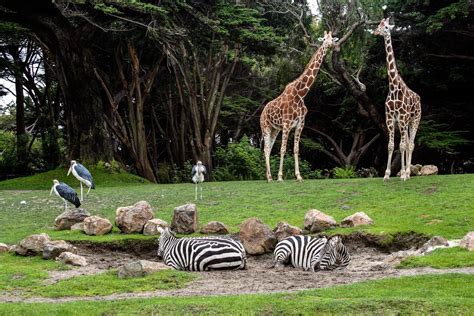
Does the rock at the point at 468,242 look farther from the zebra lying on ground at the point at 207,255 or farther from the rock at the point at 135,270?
the rock at the point at 135,270

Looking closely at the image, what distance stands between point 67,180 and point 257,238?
14.3 meters

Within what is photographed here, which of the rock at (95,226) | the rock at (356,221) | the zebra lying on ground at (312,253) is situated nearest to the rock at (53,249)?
the rock at (95,226)

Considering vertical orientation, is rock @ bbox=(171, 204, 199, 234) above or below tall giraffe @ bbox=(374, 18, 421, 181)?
below

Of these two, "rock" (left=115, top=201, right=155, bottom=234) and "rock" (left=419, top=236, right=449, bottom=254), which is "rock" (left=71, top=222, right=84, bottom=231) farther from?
"rock" (left=419, top=236, right=449, bottom=254)

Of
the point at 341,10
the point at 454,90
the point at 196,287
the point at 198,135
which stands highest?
the point at 341,10

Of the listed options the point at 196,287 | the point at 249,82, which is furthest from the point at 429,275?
the point at 249,82

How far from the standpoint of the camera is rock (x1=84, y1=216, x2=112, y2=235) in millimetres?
14945

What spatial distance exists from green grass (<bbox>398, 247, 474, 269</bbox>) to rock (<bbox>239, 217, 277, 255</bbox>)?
312 centimetres

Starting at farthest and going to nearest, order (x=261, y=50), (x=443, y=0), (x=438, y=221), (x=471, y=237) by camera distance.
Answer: (x=443, y=0) → (x=261, y=50) → (x=438, y=221) → (x=471, y=237)

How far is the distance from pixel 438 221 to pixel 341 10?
1749 cm

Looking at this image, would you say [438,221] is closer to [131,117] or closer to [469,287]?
[469,287]

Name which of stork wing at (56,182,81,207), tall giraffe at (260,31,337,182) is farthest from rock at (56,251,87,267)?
tall giraffe at (260,31,337,182)

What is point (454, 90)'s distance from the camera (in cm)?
3388

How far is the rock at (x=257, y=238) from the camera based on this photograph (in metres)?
13.9
